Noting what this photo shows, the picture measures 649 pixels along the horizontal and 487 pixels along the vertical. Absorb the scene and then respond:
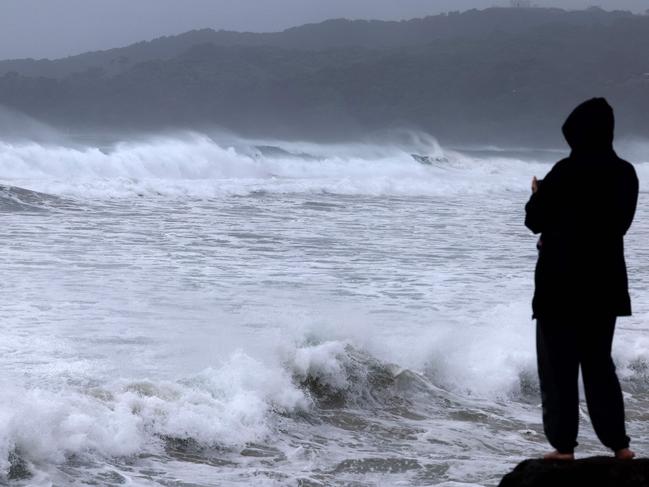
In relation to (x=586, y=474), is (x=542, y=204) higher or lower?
higher

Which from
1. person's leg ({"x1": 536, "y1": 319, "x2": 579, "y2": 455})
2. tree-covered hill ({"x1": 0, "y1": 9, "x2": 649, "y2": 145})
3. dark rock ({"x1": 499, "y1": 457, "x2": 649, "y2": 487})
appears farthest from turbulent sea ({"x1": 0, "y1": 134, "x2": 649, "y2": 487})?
tree-covered hill ({"x1": 0, "y1": 9, "x2": 649, "y2": 145})

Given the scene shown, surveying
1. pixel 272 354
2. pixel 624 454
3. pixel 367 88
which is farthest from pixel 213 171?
pixel 367 88

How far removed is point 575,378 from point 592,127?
36.9 inches

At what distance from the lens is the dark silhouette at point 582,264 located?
405 centimetres

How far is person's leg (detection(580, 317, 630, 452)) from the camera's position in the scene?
163 inches

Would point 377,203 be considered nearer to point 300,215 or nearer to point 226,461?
point 300,215

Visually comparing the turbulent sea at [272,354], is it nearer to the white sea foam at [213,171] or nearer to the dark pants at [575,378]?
the dark pants at [575,378]

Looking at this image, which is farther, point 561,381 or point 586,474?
point 561,381

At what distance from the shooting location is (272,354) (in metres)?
7.53

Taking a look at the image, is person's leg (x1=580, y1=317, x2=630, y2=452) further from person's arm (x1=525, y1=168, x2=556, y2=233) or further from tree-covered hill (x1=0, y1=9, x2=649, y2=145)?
tree-covered hill (x1=0, y1=9, x2=649, y2=145)

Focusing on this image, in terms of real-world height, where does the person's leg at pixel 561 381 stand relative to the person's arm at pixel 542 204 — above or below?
below

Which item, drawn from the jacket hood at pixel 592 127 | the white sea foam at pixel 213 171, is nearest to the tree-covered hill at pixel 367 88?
the white sea foam at pixel 213 171

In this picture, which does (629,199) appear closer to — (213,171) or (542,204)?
A: (542,204)

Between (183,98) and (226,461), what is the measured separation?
116 metres
